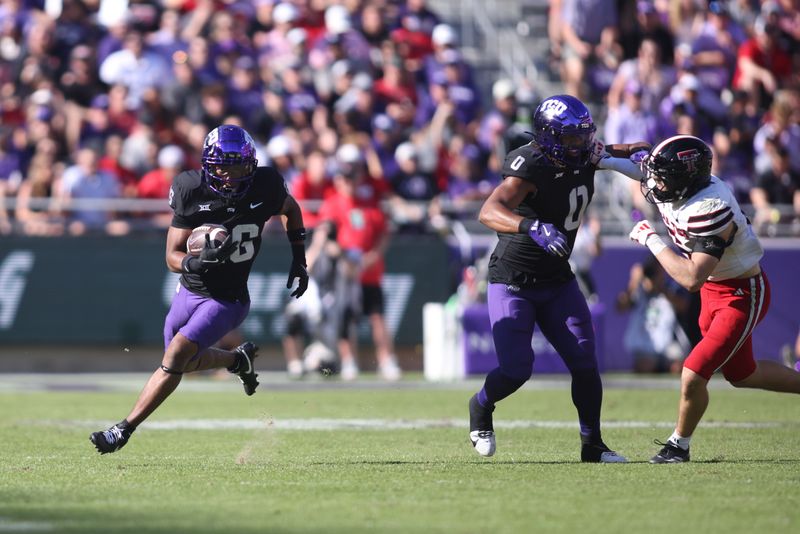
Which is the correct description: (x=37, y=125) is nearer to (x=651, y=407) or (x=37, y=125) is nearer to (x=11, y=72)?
(x=11, y=72)

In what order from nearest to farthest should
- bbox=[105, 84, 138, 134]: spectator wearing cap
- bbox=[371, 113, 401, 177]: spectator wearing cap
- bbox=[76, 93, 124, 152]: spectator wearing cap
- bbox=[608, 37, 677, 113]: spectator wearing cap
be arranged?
1. bbox=[76, 93, 124, 152]: spectator wearing cap
2. bbox=[105, 84, 138, 134]: spectator wearing cap
3. bbox=[371, 113, 401, 177]: spectator wearing cap
4. bbox=[608, 37, 677, 113]: spectator wearing cap

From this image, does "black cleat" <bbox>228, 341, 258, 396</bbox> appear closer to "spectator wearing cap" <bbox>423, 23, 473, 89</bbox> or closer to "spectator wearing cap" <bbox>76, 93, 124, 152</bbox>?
"spectator wearing cap" <bbox>76, 93, 124, 152</bbox>

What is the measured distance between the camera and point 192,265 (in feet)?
25.9

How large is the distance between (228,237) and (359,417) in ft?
11.6

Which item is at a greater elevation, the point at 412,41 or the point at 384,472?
the point at 412,41

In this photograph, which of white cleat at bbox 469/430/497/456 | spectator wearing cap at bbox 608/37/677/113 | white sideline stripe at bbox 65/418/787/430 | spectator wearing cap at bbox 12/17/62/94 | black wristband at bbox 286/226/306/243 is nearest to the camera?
white cleat at bbox 469/430/497/456

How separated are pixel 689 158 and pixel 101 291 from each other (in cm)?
998

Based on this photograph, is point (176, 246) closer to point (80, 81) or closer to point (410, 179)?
point (410, 179)

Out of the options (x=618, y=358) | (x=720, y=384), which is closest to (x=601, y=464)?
(x=720, y=384)

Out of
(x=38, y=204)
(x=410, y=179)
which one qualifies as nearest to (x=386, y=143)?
(x=410, y=179)

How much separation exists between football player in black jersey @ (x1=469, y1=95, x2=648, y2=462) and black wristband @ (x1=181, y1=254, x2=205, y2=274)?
1.72m

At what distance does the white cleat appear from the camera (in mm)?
7922

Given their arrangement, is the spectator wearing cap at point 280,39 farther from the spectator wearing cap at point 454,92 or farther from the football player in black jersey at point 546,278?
the football player in black jersey at point 546,278

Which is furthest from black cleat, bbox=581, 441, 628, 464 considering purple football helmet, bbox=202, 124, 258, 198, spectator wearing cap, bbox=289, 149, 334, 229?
spectator wearing cap, bbox=289, 149, 334, 229
